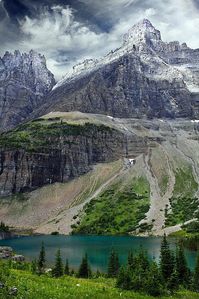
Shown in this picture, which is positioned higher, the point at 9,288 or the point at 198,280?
the point at 9,288

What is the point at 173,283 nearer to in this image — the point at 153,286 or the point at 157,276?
the point at 157,276

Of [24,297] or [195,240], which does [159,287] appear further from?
[195,240]

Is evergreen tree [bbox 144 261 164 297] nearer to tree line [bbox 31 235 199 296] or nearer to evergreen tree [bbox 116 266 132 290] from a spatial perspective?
tree line [bbox 31 235 199 296]

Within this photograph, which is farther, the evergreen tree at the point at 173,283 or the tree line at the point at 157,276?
the evergreen tree at the point at 173,283

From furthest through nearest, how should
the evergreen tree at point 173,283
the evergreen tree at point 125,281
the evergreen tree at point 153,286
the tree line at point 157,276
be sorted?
1. the evergreen tree at point 173,283
2. the evergreen tree at point 125,281
3. the tree line at point 157,276
4. the evergreen tree at point 153,286

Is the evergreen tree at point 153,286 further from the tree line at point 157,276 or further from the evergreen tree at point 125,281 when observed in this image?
the evergreen tree at point 125,281

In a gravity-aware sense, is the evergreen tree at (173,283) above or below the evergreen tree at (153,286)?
below

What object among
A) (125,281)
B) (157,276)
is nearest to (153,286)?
(157,276)

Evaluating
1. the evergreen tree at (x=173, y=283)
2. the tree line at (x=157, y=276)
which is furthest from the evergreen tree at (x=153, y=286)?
the evergreen tree at (x=173, y=283)

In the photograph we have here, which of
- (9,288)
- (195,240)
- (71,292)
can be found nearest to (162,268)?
(71,292)

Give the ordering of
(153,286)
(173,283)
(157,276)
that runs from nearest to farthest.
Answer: (153,286), (157,276), (173,283)

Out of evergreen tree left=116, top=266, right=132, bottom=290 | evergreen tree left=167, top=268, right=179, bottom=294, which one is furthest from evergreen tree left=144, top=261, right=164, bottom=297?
evergreen tree left=167, top=268, right=179, bottom=294
